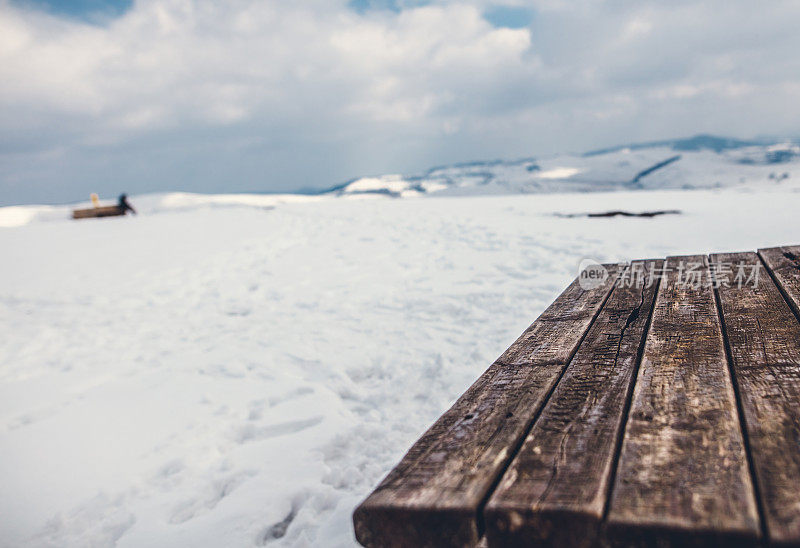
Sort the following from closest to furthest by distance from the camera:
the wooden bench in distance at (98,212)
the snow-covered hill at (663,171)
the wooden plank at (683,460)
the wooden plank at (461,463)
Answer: the wooden plank at (683,460), the wooden plank at (461,463), the wooden bench in distance at (98,212), the snow-covered hill at (663,171)

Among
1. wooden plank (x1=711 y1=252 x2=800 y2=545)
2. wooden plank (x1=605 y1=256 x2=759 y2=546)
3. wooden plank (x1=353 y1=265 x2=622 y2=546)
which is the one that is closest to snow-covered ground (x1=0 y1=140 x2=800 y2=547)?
wooden plank (x1=353 y1=265 x2=622 y2=546)

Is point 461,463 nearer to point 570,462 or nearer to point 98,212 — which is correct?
point 570,462

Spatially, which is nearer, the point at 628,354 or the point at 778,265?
the point at 628,354

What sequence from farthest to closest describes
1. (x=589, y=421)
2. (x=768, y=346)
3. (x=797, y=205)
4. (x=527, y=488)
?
(x=797, y=205) → (x=768, y=346) → (x=589, y=421) → (x=527, y=488)

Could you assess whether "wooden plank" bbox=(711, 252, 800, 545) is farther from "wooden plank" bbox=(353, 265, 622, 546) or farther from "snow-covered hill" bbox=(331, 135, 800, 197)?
"snow-covered hill" bbox=(331, 135, 800, 197)

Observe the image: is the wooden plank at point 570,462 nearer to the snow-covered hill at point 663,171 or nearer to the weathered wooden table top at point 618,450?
the weathered wooden table top at point 618,450

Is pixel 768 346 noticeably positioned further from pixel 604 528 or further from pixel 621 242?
pixel 621 242

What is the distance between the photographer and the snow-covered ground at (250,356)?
2473 millimetres

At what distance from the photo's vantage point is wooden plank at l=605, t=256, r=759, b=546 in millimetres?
794

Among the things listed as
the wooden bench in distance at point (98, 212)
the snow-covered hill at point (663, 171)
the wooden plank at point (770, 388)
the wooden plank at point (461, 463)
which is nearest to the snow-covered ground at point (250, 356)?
the wooden plank at point (461, 463)

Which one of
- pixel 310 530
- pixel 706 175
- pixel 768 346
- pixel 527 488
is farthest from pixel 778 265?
pixel 706 175

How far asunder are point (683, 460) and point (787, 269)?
2101 mm

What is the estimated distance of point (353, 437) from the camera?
2.92 metres

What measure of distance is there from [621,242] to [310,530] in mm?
6816
